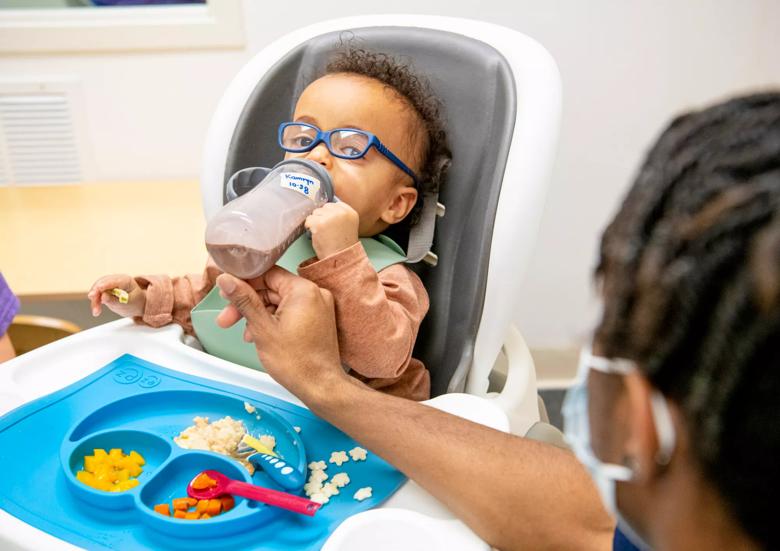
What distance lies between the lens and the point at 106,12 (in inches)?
63.6

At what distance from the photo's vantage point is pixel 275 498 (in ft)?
2.06

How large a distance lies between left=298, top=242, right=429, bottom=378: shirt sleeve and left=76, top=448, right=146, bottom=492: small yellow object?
0.27 m

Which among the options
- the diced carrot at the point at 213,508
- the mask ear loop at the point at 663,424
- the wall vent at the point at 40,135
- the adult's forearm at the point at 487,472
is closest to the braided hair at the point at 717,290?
the mask ear loop at the point at 663,424

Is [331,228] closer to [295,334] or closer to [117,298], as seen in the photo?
[295,334]

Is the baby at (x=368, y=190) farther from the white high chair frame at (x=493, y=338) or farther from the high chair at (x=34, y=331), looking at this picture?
the high chair at (x=34, y=331)

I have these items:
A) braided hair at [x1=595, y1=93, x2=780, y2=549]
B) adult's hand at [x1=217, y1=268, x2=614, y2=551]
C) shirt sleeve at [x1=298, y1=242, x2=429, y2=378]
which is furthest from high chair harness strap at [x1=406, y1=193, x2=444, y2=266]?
braided hair at [x1=595, y1=93, x2=780, y2=549]

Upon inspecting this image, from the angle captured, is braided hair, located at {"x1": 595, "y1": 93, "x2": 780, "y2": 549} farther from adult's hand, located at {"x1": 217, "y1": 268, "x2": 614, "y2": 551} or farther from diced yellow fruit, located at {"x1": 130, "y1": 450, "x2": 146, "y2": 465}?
diced yellow fruit, located at {"x1": 130, "y1": 450, "x2": 146, "y2": 465}

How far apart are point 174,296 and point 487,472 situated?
0.55m

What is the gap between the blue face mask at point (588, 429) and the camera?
35 centimetres

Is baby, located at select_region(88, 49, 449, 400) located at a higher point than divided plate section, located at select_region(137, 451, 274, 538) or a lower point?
higher

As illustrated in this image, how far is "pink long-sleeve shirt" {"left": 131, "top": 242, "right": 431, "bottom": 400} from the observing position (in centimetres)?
79

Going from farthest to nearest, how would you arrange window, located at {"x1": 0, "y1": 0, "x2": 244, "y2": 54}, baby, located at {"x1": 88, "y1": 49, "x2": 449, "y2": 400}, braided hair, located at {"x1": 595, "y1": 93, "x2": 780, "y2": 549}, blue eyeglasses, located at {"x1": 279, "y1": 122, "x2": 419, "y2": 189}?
window, located at {"x1": 0, "y1": 0, "x2": 244, "y2": 54} < blue eyeglasses, located at {"x1": 279, "y1": 122, "x2": 419, "y2": 189} < baby, located at {"x1": 88, "y1": 49, "x2": 449, "y2": 400} < braided hair, located at {"x1": 595, "y1": 93, "x2": 780, "y2": 549}

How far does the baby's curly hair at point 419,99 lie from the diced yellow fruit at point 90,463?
0.56 m

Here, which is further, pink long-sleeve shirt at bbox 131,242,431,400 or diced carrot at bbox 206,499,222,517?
pink long-sleeve shirt at bbox 131,242,431,400
